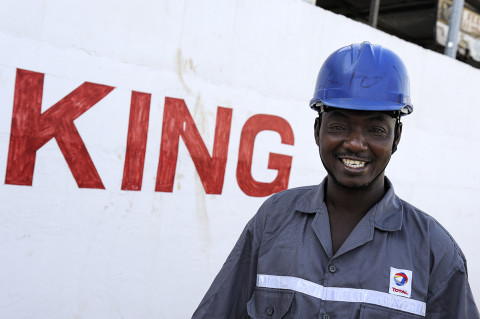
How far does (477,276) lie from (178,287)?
3.61m

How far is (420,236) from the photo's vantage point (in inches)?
53.0

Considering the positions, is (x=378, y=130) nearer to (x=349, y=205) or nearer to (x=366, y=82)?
(x=366, y=82)

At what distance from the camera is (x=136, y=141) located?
2697mm

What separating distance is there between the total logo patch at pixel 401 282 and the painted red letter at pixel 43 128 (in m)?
1.80

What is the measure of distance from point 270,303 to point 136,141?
1.57 metres

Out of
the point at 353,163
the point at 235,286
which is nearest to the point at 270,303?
the point at 235,286

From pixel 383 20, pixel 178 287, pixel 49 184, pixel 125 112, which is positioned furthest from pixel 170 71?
pixel 383 20

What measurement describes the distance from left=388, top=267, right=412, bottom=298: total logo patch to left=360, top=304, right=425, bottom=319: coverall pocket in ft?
0.17

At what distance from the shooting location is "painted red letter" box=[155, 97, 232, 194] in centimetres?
281

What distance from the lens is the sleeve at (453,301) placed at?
1.26 meters

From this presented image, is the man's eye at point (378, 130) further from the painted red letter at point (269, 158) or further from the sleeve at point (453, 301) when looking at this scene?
the painted red letter at point (269, 158)

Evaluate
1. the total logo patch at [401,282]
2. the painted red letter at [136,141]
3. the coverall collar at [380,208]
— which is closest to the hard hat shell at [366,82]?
the coverall collar at [380,208]

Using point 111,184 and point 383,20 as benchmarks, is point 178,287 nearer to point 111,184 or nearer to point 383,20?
point 111,184

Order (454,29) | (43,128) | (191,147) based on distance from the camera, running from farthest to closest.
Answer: (454,29) < (191,147) < (43,128)
